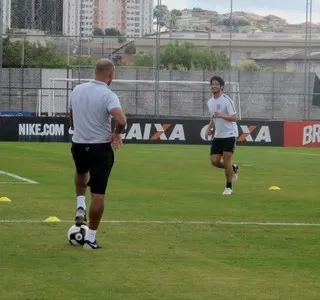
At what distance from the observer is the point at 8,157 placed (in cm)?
2928

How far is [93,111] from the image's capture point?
11.7 meters

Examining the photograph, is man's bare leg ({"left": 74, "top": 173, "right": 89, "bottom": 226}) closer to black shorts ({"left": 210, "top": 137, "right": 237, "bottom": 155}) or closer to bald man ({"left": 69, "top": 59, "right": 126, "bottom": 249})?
bald man ({"left": 69, "top": 59, "right": 126, "bottom": 249})

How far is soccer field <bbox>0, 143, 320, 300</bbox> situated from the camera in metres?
9.29

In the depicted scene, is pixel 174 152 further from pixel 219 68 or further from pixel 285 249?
pixel 219 68

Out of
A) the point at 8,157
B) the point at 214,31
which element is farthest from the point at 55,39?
the point at 8,157

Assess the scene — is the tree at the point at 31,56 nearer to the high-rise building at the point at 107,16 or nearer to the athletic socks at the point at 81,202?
the high-rise building at the point at 107,16

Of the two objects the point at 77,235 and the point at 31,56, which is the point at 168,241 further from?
the point at 31,56

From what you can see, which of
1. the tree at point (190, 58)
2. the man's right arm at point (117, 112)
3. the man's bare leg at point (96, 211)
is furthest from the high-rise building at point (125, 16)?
the man's bare leg at point (96, 211)

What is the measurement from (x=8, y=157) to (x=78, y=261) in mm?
18865

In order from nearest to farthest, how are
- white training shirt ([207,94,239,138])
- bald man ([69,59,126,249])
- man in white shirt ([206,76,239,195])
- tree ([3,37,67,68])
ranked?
1. bald man ([69,59,126,249])
2. man in white shirt ([206,76,239,195])
3. white training shirt ([207,94,239,138])
4. tree ([3,37,67,68])

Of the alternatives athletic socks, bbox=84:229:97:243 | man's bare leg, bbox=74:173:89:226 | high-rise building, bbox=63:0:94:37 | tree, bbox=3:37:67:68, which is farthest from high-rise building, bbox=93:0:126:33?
athletic socks, bbox=84:229:97:243

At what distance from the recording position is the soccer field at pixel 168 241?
9289 millimetres

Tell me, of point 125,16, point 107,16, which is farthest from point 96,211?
point 125,16

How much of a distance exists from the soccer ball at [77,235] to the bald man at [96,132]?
0.14 meters
